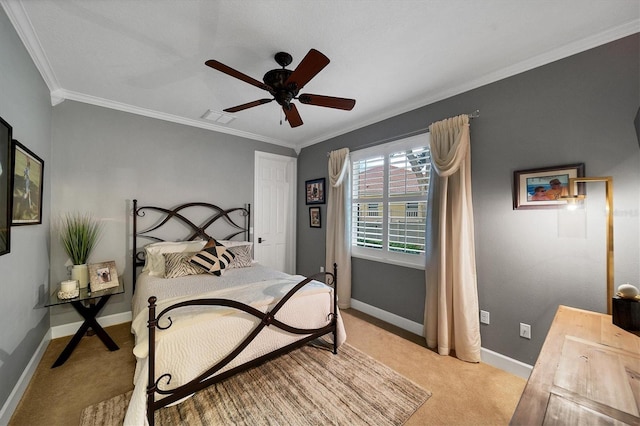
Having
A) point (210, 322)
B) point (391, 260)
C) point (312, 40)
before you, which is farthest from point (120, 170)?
point (391, 260)

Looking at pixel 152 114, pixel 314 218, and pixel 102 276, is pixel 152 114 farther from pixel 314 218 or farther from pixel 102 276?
pixel 314 218

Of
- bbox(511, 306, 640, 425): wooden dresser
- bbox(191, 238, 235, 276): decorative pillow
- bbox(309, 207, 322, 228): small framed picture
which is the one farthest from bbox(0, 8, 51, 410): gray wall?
bbox(309, 207, 322, 228): small framed picture

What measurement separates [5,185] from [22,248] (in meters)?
0.68

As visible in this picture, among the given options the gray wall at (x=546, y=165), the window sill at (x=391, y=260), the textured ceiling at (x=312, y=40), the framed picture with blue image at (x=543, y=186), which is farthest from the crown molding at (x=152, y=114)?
the framed picture with blue image at (x=543, y=186)

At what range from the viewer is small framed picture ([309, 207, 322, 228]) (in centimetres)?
433

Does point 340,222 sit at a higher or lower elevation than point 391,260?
higher

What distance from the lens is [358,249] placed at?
3719 millimetres

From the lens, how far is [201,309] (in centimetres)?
186

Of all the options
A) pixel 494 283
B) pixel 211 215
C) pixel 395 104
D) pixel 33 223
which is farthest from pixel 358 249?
pixel 33 223

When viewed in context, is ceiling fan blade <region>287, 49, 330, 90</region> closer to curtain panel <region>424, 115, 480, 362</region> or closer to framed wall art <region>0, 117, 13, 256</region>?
curtain panel <region>424, 115, 480, 362</region>

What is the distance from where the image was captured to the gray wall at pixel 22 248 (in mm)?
1685

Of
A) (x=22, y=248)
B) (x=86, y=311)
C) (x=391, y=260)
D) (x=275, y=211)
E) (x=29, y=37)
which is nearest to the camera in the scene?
(x=29, y=37)

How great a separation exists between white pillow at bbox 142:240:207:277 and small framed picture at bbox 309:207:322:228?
181 centimetres

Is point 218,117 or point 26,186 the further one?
point 218,117
